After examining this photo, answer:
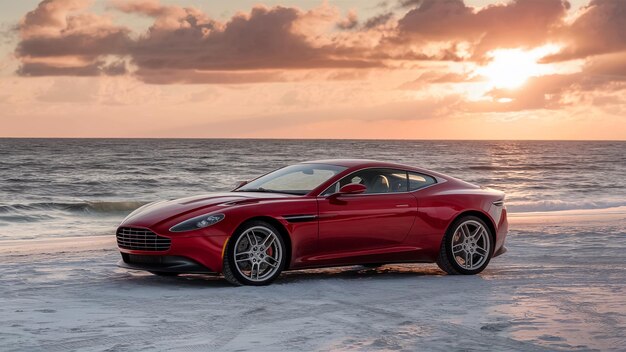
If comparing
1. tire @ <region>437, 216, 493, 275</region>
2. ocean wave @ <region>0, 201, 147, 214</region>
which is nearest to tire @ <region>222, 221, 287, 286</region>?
tire @ <region>437, 216, 493, 275</region>

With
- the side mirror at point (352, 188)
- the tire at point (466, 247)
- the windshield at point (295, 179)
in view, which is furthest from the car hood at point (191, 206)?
the tire at point (466, 247)

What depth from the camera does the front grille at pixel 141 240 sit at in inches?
402

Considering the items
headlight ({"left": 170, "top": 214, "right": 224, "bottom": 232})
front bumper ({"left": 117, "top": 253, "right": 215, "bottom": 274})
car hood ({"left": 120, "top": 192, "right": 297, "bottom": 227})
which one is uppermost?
car hood ({"left": 120, "top": 192, "right": 297, "bottom": 227})

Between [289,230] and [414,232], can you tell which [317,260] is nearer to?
[289,230]

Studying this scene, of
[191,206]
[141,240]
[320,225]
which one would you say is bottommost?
[141,240]

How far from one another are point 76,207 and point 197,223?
20584mm

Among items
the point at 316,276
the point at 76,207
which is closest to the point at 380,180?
the point at 316,276

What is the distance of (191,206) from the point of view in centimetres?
1048

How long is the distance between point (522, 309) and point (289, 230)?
280cm

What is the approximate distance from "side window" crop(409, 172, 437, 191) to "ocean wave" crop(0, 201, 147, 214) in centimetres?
1895

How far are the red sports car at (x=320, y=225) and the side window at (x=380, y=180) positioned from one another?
12 millimetres

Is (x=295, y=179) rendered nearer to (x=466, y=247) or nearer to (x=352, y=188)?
(x=352, y=188)

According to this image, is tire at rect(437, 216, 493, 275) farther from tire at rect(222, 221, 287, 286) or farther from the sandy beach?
tire at rect(222, 221, 287, 286)

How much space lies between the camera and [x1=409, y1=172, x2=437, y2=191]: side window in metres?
11.6
